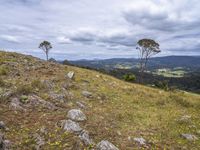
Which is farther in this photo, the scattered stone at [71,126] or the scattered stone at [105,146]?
the scattered stone at [71,126]

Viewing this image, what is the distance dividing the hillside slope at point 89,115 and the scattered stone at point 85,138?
0.76 feet

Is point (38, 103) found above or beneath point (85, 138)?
above

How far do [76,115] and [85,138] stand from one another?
2.40 metres

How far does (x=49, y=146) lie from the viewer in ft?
35.7

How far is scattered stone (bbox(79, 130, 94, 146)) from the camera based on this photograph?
11.4m

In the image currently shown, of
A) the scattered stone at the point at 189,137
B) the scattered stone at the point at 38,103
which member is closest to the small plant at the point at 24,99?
the scattered stone at the point at 38,103

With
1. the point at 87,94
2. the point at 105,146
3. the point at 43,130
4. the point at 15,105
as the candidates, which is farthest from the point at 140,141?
the point at 87,94

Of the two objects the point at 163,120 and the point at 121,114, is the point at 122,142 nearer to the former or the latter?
the point at 121,114

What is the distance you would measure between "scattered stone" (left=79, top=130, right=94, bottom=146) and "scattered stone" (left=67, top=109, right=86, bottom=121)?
1.59m

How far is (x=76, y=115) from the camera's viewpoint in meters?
13.9

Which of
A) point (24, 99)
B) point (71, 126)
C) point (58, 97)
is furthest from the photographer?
point (58, 97)

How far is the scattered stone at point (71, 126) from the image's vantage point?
1226 cm

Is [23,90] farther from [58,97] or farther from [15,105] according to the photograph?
[58,97]

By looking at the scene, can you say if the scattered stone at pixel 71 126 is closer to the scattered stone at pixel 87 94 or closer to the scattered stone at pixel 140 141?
the scattered stone at pixel 140 141
